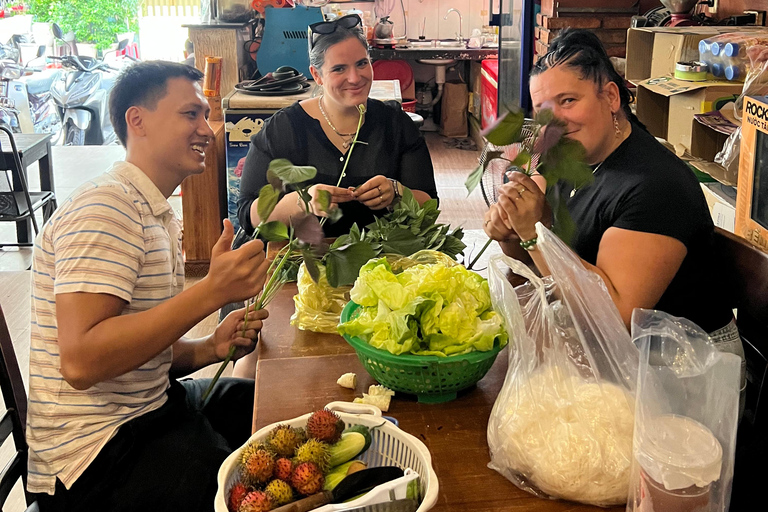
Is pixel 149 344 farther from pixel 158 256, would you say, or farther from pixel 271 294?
pixel 271 294

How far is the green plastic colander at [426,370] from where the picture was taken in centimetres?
119

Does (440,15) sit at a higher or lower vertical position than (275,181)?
higher

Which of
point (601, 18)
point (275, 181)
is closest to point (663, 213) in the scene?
point (275, 181)

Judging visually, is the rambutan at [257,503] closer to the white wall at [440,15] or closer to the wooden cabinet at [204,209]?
the wooden cabinet at [204,209]

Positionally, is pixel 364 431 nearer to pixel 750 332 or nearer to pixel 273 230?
pixel 273 230

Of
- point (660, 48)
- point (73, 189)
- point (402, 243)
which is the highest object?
point (660, 48)

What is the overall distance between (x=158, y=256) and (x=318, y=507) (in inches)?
30.8

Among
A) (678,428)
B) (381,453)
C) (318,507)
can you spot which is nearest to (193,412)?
(381,453)

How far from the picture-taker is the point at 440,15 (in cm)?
900

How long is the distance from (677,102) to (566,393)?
2499 millimetres

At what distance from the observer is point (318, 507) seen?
87 centimetres

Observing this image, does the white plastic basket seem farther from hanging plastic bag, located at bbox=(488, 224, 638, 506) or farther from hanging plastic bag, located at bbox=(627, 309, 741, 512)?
hanging plastic bag, located at bbox=(627, 309, 741, 512)

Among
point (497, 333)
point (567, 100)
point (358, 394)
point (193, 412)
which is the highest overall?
point (567, 100)

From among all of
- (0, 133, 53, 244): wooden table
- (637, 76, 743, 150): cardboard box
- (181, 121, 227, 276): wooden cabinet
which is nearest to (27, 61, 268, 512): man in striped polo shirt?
(637, 76, 743, 150): cardboard box
